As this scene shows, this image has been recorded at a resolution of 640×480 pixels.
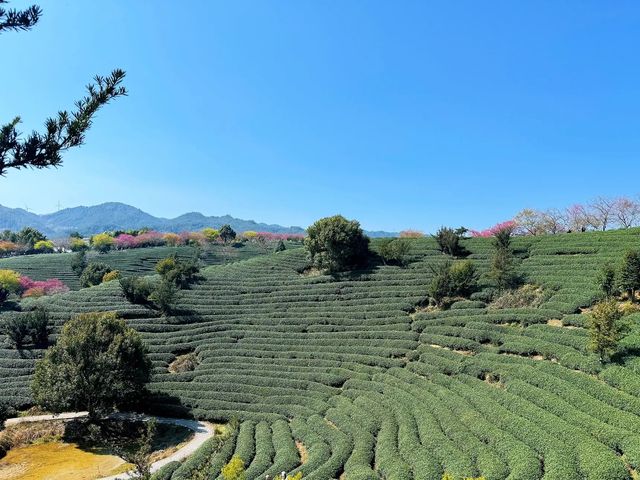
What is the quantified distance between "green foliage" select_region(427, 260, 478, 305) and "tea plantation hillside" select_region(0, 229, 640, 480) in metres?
1.50

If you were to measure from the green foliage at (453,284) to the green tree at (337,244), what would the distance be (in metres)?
12.4

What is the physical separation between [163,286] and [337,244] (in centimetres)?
1836

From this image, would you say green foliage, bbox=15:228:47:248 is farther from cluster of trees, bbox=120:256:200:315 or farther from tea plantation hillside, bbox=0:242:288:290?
cluster of trees, bbox=120:256:200:315

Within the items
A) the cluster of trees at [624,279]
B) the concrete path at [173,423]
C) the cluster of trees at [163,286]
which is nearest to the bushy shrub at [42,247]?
the cluster of trees at [163,286]

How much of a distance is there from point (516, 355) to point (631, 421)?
9191 millimetres

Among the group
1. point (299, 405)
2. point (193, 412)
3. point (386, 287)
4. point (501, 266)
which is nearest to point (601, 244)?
point (501, 266)

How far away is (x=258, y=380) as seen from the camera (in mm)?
29359

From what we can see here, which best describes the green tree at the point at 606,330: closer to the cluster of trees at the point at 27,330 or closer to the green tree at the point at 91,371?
the green tree at the point at 91,371

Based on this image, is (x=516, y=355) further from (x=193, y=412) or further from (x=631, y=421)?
(x=193, y=412)

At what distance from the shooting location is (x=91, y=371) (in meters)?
26.5

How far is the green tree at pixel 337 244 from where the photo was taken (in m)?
44.9

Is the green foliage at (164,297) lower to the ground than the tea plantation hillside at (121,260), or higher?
lower

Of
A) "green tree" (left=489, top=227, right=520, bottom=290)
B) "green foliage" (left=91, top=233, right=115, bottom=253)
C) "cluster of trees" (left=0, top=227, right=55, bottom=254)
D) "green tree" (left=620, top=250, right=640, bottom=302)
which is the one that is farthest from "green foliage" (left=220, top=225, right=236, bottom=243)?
"green tree" (left=620, top=250, right=640, bottom=302)

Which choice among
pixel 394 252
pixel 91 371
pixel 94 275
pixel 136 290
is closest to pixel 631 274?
pixel 394 252
